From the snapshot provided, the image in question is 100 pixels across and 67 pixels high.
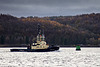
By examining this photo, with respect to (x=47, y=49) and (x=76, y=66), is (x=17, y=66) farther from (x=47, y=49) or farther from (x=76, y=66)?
(x=47, y=49)

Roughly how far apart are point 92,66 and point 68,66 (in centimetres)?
614

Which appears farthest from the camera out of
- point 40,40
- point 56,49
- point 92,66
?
point 56,49

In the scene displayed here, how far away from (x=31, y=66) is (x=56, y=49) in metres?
97.9

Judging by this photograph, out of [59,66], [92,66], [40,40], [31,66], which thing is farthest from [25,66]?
[40,40]

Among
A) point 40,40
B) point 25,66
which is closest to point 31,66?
point 25,66

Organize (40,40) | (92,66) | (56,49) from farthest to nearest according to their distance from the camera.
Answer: (56,49)
(40,40)
(92,66)

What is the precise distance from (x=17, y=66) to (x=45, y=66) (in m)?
7.26

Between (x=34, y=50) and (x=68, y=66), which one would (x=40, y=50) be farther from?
(x=68, y=66)

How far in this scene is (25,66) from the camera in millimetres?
82438

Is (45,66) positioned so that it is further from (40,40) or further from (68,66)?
(40,40)

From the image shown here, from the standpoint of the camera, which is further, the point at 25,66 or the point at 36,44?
the point at 36,44

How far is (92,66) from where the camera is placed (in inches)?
3204

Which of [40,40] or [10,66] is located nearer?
[10,66]

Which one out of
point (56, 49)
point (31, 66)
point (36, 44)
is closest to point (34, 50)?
point (36, 44)
